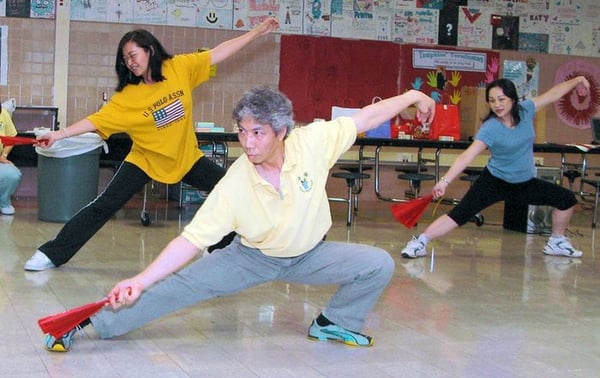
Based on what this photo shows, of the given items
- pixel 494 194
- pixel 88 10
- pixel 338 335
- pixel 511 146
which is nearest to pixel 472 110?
pixel 494 194

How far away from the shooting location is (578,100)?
12.0 m

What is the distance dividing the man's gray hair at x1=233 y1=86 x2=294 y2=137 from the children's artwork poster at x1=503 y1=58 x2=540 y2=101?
872cm

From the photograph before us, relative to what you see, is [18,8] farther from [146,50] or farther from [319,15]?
[146,50]

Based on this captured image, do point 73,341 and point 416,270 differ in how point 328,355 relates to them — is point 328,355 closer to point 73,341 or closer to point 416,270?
point 73,341

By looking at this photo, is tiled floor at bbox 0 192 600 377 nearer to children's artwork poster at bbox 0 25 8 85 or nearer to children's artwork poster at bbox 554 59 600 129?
children's artwork poster at bbox 0 25 8 85

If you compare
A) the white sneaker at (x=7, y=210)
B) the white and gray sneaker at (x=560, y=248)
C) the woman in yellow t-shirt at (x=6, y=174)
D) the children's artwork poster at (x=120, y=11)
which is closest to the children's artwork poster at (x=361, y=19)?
the children's artwork poster at (x=120, y=11)

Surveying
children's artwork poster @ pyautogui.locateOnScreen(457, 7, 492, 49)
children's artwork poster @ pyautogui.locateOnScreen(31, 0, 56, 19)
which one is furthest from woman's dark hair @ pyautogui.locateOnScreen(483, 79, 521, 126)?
children's artwork poster @ pyautogui.locateOnScreen(31, 0, 56, 19)

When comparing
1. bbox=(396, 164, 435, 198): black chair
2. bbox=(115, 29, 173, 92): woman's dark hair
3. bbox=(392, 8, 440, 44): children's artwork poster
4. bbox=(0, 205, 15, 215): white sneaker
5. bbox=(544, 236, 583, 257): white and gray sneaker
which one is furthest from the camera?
bbox=(392, 8, 440, 44): children's artwork poster

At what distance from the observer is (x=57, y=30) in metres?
9.94

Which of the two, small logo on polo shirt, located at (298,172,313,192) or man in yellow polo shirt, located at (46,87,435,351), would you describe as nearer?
man in yellow polo shirt, located at (46,87,435,351)

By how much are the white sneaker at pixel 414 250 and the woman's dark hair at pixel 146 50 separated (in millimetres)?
2487

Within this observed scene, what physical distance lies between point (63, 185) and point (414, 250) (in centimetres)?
321

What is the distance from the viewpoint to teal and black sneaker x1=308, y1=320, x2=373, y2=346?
4055 mm

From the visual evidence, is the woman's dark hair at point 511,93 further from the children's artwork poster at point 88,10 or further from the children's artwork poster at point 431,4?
the children's artwork poster at point 88,10
